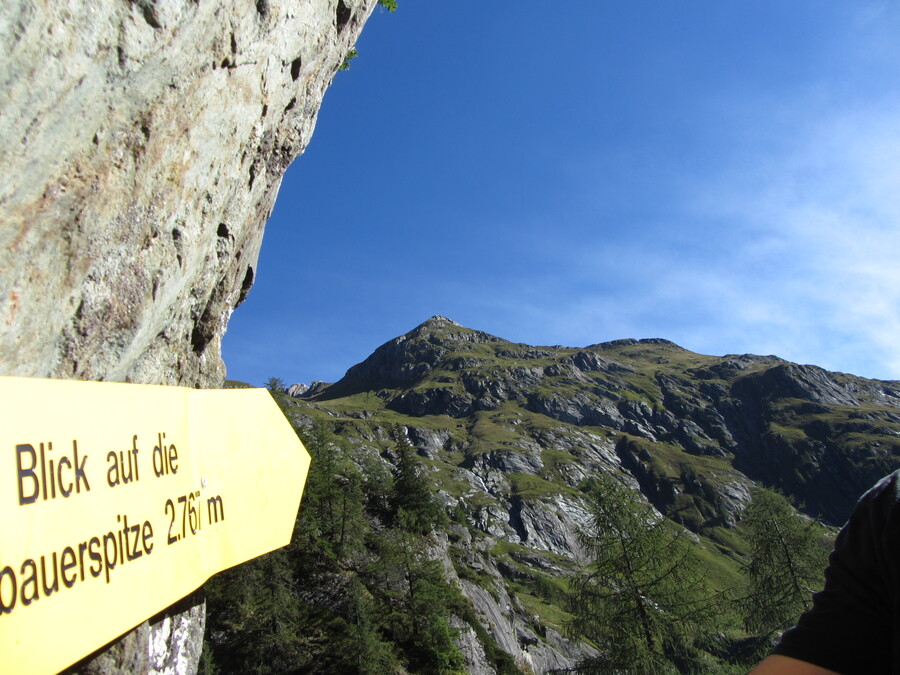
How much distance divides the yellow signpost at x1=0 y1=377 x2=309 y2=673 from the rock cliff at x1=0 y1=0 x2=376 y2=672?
3.07 ft

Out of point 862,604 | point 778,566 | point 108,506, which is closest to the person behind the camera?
point 862,604

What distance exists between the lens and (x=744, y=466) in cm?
18875

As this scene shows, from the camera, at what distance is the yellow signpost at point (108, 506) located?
2131 millimetres

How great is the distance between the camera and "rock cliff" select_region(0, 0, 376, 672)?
10.2 feet

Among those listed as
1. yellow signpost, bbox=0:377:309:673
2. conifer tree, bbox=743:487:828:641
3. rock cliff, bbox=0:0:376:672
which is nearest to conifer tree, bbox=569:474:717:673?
conifer tree, bbox=743:487:828:641

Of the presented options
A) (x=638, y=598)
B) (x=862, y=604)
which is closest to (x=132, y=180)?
(x=862, y=604)

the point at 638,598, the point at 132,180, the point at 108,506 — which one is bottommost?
the point at 638,598

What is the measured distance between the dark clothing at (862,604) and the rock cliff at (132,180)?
13.8 feet

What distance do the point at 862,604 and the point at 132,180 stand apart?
5104mm

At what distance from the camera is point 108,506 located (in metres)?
2.62

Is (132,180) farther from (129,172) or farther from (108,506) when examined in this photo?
(108,506)

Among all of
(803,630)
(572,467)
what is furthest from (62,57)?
(572,467)

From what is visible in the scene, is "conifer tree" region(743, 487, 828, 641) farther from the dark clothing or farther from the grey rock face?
the grey rock face

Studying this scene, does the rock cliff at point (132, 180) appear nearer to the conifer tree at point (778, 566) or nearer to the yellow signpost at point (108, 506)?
the yellow signpost at point (108, 506)
